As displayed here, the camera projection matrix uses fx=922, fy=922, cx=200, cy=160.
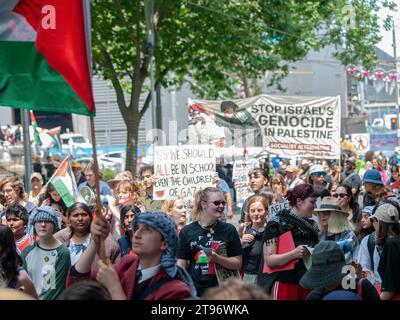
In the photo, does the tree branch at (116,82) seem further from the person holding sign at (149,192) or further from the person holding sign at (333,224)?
the person holding sign at (333,224)

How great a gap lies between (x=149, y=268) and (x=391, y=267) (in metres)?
1.91

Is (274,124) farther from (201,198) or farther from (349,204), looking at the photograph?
(201,198)

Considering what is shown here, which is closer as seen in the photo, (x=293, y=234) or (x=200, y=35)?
(x=293, y=234)

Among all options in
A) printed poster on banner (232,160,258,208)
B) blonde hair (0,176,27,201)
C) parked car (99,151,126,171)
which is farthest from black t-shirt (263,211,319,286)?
parked car (99,151,126,171)

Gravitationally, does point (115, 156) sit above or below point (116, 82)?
below

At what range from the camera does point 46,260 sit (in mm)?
6754

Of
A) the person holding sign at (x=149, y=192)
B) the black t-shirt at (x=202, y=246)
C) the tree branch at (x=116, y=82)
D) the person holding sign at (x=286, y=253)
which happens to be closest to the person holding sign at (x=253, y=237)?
the black t-shirt at (x=202, y=246)

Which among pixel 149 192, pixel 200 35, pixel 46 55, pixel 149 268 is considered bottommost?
pixel 149 192

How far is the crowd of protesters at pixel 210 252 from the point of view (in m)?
4.95

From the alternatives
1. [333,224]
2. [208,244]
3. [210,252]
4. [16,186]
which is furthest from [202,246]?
[16,186]

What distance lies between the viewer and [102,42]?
25.9m

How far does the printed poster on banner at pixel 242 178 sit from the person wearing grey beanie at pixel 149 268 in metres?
8.01

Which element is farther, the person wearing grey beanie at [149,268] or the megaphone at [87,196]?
the megaphone at [87,196]

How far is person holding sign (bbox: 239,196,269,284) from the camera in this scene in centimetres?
777
